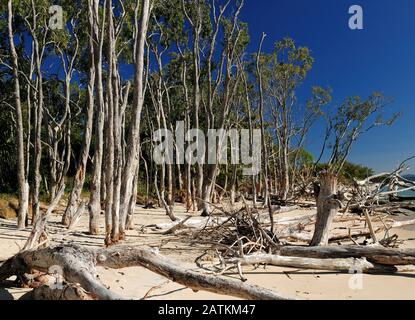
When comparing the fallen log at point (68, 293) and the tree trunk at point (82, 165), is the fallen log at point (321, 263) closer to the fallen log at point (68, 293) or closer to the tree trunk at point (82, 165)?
the fallen log at point (68, 293)

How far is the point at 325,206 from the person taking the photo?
26.4 feet

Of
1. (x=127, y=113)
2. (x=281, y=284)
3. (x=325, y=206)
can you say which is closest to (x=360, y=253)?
(x=325, y=206)

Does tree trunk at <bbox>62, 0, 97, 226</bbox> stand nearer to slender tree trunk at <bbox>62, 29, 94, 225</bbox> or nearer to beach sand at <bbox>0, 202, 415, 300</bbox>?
slender tree trunk at <bbox>62, 29, 94, 225</bbox>

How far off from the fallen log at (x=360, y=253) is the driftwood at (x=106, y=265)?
10.9 ft

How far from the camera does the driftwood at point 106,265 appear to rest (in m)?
3.78

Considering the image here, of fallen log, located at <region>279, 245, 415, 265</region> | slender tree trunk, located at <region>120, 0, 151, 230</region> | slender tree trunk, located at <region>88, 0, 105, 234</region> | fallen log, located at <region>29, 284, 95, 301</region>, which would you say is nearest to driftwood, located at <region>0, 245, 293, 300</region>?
fallen log, located at <region>29, 284, 95, 301</region>

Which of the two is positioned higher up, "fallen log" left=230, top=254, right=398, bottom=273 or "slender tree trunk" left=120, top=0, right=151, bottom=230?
"slender tree trunk" left=120, top=0, right=151, bottom=230

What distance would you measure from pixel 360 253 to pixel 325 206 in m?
1.51

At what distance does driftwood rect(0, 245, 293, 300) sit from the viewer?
12.4ft

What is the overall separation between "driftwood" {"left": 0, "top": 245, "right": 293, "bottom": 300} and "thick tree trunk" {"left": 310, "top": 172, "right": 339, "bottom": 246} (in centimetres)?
439

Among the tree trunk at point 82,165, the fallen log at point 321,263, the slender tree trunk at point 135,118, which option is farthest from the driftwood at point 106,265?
the tree trunk at point 82,165

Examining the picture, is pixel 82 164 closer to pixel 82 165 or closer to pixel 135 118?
pixel 82 165

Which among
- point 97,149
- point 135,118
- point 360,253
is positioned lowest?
point 360,253
